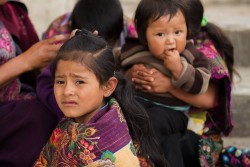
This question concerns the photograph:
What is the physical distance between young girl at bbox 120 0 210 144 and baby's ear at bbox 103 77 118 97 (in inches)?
18.1

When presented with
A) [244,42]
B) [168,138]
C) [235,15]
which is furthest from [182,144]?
[235,15]

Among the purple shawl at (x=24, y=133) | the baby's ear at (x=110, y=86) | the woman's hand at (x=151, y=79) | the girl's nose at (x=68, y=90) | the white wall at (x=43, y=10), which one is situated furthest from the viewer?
the white wall at (x=43, y=10)

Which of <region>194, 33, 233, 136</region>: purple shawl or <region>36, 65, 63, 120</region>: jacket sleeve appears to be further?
<region>194, 33, 233, 136</region>: purple shawl

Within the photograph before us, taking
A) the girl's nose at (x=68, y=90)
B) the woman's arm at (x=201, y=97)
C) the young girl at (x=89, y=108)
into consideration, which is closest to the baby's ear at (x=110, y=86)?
the young girl at (x=89, y=108)

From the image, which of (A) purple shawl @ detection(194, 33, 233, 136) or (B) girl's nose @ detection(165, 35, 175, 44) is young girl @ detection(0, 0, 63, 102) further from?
(A) purple shawl @ detection(194, 33, 233, 136)

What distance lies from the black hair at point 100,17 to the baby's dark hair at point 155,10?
0.13 meters

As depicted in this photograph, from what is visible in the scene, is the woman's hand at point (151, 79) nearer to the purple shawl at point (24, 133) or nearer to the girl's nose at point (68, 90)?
the purple shawl at point (24, 133)

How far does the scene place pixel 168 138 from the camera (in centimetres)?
276

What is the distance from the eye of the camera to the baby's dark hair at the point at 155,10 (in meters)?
2.69

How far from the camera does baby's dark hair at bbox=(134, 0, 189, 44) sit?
2693mm

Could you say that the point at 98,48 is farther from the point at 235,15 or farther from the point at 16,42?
the point at 235,15

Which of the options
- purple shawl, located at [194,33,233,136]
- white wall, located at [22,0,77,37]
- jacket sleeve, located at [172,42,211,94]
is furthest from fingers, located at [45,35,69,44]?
white wall, located at [22,0,77,37]

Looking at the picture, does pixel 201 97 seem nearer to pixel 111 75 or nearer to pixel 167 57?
pixel 167 57

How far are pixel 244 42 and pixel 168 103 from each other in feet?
4.75
